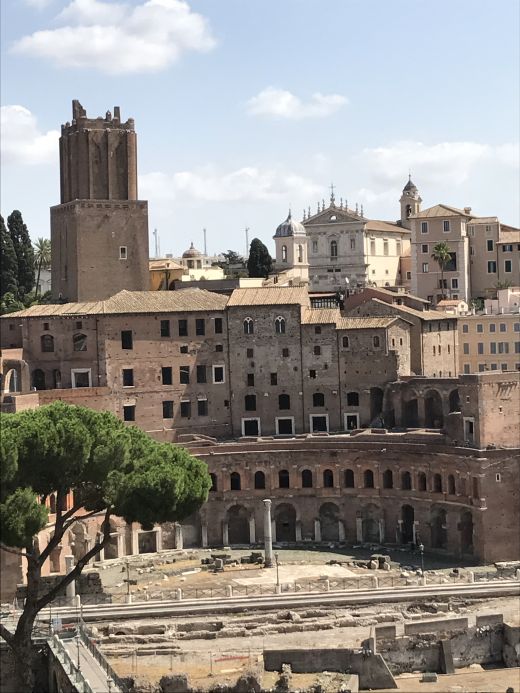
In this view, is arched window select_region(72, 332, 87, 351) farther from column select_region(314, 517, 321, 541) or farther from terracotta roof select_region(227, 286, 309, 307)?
column select_region(314, 517, 321, 541)

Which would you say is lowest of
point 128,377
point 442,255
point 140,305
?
point 128,377

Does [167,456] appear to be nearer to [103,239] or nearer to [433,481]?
[433,481]

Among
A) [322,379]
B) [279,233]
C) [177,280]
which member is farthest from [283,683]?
[279,233]

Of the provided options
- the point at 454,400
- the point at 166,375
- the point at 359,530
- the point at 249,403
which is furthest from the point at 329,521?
the point at 166,375

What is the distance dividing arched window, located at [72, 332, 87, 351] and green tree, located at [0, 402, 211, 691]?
20.2 meters

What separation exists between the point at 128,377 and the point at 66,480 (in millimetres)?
22302

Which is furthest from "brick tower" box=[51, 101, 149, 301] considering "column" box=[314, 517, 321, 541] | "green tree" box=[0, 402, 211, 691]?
"green tree" box=[0, 402, 211, 691]

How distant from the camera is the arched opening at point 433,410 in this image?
219ft

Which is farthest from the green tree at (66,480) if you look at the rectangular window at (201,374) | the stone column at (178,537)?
the rectangular window at (201,374)

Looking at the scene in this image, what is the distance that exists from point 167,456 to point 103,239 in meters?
27.2

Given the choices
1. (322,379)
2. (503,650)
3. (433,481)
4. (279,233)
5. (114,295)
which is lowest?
(503,650)

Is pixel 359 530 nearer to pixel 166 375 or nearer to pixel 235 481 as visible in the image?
pixel 235 481

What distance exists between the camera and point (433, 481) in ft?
204

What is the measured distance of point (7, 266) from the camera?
81125 mm
